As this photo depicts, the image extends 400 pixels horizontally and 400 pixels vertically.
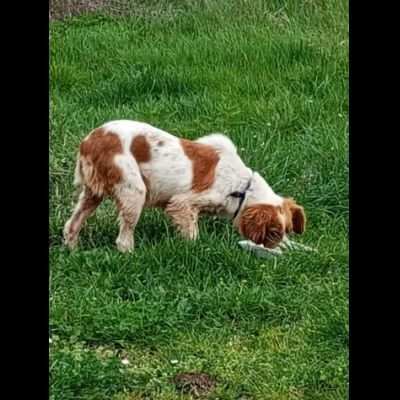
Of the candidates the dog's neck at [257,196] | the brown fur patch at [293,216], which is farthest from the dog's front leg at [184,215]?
the brown fur patch at [293,216]

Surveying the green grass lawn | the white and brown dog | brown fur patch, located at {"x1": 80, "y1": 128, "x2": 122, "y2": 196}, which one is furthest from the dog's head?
brown fur patch, located at {"x1": 80, "y1": 128, "x2": 122, "y2": 196}

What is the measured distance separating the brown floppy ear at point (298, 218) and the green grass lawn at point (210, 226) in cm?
11

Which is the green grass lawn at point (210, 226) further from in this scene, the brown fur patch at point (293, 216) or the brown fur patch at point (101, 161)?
the brown fur patch at point (101, 161)

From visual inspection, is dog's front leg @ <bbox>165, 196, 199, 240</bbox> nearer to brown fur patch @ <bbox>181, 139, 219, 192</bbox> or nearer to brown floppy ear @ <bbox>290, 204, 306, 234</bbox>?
brown fur patch @ <bbox>181, 139, 219, 192</bbox>

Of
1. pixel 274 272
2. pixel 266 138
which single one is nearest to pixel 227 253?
pixel 274 272

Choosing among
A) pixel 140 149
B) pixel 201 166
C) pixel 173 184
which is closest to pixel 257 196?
pixel 201 166

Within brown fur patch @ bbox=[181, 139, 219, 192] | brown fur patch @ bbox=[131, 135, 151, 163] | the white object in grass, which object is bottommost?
the white object in grass

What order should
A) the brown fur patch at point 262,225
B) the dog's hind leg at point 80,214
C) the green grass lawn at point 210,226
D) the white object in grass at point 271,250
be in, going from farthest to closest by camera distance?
the dog's hind leg at point 80,214
the brown fur patch at point 262,225
the white object in grass at point 271,250
the green grass lawn at point 210,226

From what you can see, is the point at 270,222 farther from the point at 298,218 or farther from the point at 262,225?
the point at 298,218

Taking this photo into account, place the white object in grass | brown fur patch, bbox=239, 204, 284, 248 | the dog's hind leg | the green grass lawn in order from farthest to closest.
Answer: the dog's hind leg, brown fur patch, bbox=239, 204, 284, 248, the white object in grass, the green grass lawn

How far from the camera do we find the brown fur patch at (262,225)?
6.83 meters

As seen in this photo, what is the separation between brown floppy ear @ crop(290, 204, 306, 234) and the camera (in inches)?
278

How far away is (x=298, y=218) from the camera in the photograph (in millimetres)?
7062
